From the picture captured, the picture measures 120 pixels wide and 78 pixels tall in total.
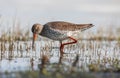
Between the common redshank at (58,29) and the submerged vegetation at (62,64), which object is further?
the common redshank at (58,29)

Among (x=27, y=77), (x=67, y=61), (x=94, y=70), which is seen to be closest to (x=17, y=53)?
(x=67, y=61)

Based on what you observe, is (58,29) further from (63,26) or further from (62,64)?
(62,64)

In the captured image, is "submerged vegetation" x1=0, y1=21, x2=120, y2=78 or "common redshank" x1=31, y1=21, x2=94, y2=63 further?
"common redshank" x1=31, y1=21, x2=94, y2=63

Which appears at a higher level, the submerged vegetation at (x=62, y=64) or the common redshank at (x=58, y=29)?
the common redshank at (x=58, y=29)

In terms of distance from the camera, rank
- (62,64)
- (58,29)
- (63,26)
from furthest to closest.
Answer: (63,26), (58,29), (62,64)

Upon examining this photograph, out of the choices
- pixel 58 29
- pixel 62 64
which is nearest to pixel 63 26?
pixel 58 29

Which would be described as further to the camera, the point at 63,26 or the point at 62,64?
the point at 63,26

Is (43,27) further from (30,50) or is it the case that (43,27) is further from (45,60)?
(45,60)

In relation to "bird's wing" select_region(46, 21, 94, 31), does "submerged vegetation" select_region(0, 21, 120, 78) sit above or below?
below

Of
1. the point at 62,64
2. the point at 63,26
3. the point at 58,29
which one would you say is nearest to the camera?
the point at 62,64

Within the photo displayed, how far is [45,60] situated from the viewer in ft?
24.3

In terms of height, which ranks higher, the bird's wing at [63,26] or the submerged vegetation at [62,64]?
the bird's wing at [63,26]

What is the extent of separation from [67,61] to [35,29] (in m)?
3.15

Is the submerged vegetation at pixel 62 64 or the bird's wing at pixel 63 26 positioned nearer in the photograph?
the submerged vegetation at pixel 62 64
